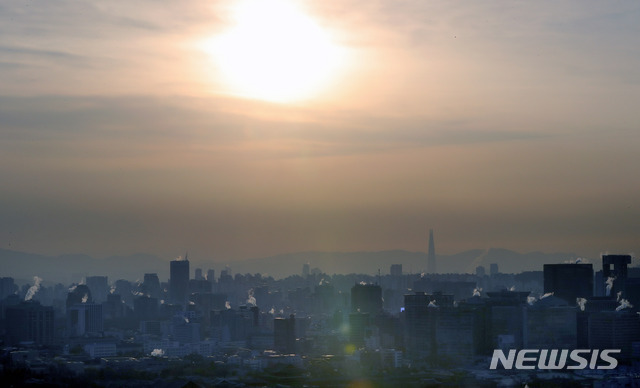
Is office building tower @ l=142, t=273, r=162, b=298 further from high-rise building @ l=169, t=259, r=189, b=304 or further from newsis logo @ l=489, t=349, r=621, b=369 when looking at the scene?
newsis logo @ l=489, t=349, r=621, b=369

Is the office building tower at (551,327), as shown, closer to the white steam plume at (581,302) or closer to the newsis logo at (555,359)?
the newsis logo at (555,359)

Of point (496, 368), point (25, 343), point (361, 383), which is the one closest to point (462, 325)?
point (496, 368)

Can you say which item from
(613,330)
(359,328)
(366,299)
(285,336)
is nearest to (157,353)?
(285,336)

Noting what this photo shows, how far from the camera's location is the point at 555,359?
5594 centimetres

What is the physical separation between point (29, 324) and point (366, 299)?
2290 centimetres

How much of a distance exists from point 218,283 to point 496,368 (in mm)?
69739

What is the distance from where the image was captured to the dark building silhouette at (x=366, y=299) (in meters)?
82.8

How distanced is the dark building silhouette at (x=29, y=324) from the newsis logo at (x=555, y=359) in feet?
86.8

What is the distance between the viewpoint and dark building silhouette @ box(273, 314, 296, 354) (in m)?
68.0

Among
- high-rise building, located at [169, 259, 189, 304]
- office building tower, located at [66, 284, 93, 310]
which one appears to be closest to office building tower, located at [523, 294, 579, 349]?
office building tower, located at [66, 284, 93, 310]

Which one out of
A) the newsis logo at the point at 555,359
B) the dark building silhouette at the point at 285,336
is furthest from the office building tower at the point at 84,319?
the newsis logo at the point at 555,359

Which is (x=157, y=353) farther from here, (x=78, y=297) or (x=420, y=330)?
(x=78, y=297)

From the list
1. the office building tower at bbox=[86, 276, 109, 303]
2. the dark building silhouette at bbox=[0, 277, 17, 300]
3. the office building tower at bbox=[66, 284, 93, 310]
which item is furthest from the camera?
the office building tower at bbox=[86, 276, 109, 303]

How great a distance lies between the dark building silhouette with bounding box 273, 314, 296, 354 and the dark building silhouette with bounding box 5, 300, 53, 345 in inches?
495
